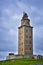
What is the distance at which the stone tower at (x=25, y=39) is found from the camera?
80.6m

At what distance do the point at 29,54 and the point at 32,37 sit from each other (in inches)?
302

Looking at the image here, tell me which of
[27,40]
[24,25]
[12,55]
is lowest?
[12,55]

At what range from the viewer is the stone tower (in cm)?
8062

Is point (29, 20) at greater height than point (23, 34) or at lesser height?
greater

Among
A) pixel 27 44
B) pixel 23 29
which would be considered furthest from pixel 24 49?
pixel 23 29

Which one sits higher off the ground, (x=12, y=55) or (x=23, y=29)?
(x=23, y=29)

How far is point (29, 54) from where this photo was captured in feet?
257

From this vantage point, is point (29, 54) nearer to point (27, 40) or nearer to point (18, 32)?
point (27, 40)

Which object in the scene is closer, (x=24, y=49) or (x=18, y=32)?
(x=24, y=49)

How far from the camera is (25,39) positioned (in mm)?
80875

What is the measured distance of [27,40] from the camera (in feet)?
266

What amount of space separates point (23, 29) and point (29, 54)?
10125 mm

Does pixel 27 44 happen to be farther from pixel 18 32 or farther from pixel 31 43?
pixel 18 32

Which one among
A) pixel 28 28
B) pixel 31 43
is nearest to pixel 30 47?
pixel 31 43
